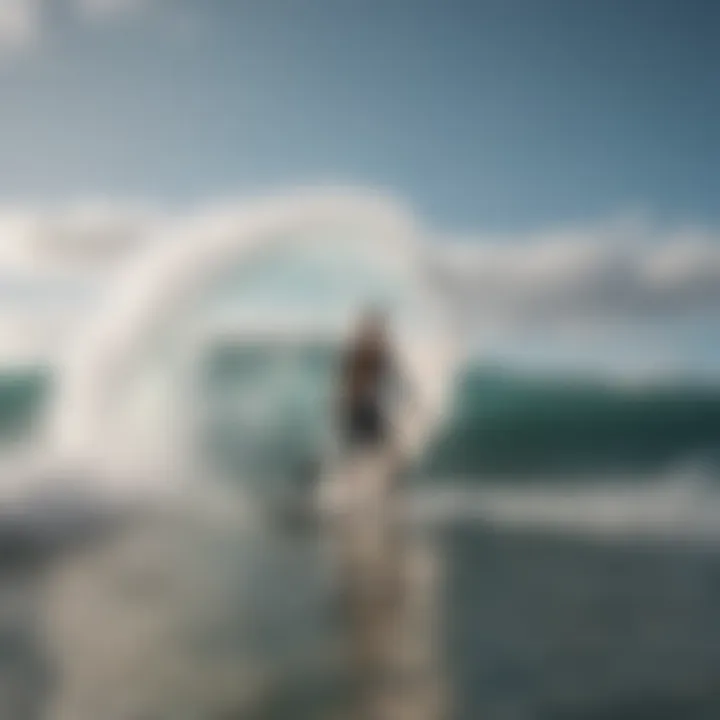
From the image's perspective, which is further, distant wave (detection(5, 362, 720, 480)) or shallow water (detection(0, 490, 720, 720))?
distant wave (detection(5, 362, 720, 480))

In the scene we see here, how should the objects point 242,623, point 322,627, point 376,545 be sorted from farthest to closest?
point 376,545
point 242,623
point 322,627

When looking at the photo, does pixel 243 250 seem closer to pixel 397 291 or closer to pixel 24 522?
pixel 397 291

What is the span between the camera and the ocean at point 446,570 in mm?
2918

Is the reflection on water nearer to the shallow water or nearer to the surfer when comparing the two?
the shallow water

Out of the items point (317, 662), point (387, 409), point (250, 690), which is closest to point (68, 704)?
point (250, 690)

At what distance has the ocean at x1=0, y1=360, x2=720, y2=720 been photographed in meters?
2.92

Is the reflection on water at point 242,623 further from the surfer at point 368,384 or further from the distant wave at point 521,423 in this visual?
the distant wave at point 521,423

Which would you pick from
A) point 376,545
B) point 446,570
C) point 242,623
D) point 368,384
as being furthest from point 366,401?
point 242,623

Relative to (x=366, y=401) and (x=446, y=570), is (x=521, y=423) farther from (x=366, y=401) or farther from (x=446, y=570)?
(x=446, y=570)

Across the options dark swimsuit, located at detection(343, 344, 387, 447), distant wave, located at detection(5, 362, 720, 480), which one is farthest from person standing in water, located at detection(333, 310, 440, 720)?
distant wave, located at detection(5, 362, 720, 480)

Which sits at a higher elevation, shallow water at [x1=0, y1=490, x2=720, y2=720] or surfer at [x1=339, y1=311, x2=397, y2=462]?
surfer at [x1=339, y1=311, x2=397, y2=462]

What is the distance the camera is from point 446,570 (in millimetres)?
3939

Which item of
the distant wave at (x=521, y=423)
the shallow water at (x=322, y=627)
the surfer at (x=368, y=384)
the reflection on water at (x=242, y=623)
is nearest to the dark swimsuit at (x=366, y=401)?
the surfer at (x=368, y=384)

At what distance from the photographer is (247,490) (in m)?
5.05
